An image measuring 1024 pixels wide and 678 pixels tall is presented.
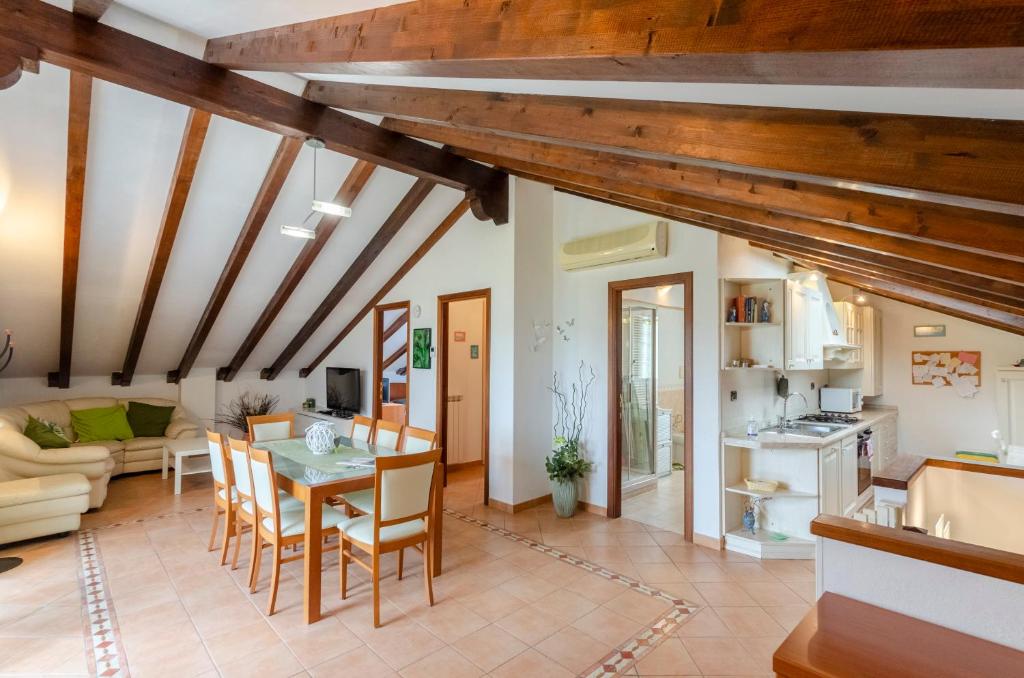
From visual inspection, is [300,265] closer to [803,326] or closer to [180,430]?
[180,430]

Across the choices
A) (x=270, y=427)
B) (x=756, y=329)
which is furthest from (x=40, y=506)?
(x=756, y=329)

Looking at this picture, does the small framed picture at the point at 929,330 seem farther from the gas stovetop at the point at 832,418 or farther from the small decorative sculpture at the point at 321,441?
the small decorative sculpture at the point at 321,441

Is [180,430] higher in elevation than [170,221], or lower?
lower

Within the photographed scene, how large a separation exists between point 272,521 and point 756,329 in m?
3.94

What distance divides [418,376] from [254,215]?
248 cm

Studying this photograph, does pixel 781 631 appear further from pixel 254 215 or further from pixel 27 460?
pixel 27 460

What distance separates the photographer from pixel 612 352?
15.0 ft

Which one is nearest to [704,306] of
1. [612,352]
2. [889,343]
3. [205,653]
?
[612,352]

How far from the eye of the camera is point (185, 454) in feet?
17.8

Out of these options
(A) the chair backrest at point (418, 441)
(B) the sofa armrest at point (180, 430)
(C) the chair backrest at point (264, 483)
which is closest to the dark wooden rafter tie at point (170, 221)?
(B) the sofa armrest at point (180, 430)

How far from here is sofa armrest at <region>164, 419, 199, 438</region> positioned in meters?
6.31

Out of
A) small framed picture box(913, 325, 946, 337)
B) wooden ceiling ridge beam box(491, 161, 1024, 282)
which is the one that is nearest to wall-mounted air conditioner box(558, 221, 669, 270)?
wooden ceiling ridge beam box(491, 161, 1024, 282)

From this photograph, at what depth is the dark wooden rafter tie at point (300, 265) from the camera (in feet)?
14.7

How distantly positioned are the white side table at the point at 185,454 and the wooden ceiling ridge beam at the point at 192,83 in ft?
→ 11.5
